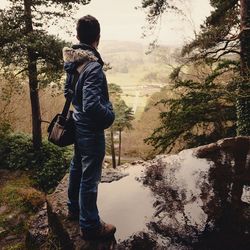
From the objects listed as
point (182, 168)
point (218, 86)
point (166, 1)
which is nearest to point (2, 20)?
point (166, 1)

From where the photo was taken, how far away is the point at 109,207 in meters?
4.55

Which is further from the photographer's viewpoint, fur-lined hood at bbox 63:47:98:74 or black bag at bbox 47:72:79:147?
black bag at bbox 47:72:79:147

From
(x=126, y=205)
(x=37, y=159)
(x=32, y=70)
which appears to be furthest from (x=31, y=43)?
(x=126, y=205)

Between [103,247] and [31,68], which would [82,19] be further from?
[31,68]

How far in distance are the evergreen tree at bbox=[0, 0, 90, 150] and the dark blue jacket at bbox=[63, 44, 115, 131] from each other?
30.3 ft

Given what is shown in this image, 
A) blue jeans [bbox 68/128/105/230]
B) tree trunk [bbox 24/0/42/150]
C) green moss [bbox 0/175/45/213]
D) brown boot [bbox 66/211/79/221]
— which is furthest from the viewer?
tree trunk [bbox 24/0/42/150]

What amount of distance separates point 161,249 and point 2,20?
10.8 m

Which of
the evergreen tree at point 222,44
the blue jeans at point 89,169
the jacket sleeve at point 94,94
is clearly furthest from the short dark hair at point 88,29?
the evergreen tree at point 222,44

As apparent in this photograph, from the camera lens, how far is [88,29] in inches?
126

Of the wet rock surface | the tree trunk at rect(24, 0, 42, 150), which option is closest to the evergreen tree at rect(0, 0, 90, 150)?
the tree trunk at rect(24, 0, 42, 150)

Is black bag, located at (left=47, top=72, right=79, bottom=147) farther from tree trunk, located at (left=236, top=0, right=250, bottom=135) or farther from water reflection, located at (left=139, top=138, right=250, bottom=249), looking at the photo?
tree trunk, located at (left=236, top=0, right=250, bottom=135)

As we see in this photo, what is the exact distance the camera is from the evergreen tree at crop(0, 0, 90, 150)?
12.0 meters

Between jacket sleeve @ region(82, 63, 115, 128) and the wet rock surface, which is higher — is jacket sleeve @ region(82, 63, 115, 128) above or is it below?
above

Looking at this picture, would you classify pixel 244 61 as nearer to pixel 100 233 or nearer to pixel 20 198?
pixel 20 198
